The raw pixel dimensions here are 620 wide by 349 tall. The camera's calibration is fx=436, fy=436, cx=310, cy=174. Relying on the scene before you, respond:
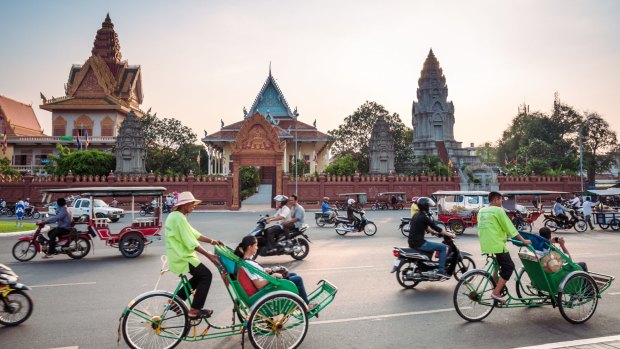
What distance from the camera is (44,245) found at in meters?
10.2

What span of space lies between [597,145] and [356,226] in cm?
4150

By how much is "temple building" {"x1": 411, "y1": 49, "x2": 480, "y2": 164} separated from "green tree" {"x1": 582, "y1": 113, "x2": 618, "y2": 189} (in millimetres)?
12032

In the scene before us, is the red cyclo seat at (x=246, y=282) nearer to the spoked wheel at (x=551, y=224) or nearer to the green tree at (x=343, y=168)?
the spoked wheel at (x=551, y=224)

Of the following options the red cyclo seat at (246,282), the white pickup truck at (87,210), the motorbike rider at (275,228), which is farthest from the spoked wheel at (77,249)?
the white pickup truck at (87,210)

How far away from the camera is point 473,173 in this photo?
41781 millimetres

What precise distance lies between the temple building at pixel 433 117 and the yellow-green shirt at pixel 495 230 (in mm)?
48195

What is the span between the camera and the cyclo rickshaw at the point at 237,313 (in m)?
4.07

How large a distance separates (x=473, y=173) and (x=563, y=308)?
38939mm

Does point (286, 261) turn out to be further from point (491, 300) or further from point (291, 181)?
point (291, 181)

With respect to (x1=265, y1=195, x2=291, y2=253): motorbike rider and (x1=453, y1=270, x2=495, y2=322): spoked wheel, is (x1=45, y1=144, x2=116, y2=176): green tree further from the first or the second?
(x1=453, y1=270, x2=495, y2=322): spoked wheel

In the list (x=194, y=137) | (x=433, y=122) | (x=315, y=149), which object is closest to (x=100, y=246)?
(x=194, y=137)

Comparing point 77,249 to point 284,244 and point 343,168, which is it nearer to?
point 284,244

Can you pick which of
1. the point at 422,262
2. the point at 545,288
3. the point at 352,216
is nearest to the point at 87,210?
the point at 352,216

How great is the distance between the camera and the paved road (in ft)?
15.2
